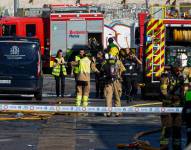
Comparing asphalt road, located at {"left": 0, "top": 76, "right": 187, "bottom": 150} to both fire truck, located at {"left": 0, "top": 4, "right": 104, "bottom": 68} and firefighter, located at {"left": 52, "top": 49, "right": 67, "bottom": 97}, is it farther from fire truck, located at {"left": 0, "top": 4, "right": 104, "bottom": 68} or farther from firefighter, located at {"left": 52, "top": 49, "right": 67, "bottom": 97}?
fire truck, located at {"left": 0, "top": 4, "right": 104, "bottom": 68}

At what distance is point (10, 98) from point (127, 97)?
3.87 metres

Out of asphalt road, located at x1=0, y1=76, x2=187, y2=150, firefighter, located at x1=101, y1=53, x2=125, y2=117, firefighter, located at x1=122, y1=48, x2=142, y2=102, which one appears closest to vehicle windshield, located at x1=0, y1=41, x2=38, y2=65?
firefighter, located at x1=122, y1=48, x2=142, y2=102

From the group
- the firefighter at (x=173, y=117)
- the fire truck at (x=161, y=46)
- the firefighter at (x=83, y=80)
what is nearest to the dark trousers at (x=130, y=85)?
the fire truck at (x=161, y=46)

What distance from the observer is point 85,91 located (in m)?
20.5

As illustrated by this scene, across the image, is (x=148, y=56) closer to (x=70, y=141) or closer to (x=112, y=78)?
(x=112, y=78)

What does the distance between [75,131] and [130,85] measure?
7507mm

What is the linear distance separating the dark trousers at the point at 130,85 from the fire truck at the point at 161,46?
41cm

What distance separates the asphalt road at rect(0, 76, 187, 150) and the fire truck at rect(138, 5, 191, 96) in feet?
13.8

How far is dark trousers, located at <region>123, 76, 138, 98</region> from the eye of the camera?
78.3 ft

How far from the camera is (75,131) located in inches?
655

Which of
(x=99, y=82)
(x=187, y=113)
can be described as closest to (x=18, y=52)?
(x=99, y=82)

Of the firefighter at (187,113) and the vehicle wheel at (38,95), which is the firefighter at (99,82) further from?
the firefighter at (187,113)

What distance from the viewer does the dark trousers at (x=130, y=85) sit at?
78.3 ft

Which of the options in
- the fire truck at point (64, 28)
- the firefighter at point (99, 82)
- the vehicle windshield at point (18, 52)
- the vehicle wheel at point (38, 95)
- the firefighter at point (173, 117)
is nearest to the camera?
the firefighter at point (173, 117)
